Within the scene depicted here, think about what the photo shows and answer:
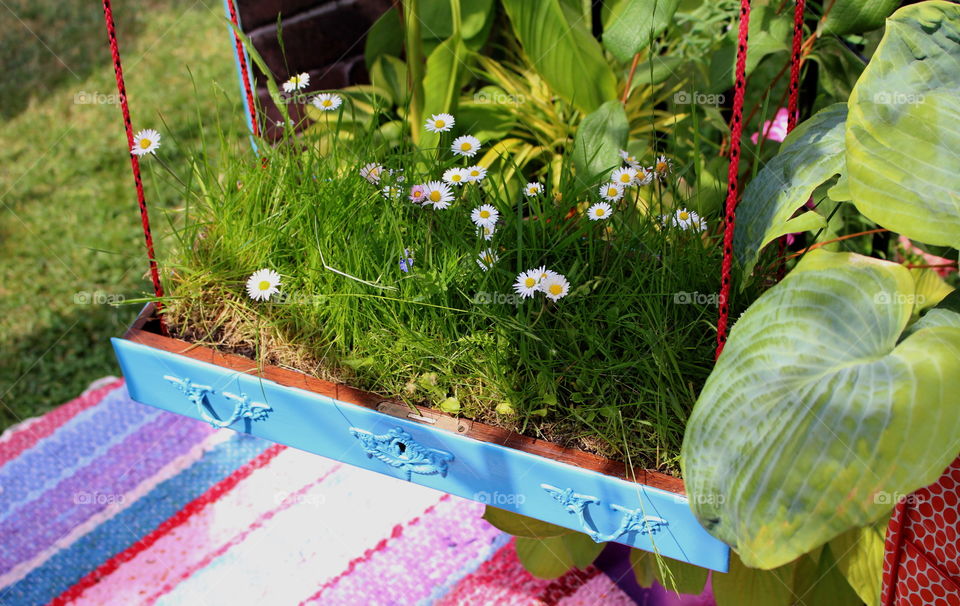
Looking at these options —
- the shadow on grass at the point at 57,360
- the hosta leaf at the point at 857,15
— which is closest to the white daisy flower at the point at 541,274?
the hosta leaf at the point at 857,15

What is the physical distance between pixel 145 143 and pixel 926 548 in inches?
34.4

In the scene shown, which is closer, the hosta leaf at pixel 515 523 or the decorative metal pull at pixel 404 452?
the decorative metal pull at pixel 404 452

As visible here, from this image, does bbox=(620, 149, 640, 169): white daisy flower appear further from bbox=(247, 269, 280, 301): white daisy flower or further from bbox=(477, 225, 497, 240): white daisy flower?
bbox=(247, 269, 280, 301): white daisy flower

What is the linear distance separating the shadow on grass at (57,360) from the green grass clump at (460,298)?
0.89 meters

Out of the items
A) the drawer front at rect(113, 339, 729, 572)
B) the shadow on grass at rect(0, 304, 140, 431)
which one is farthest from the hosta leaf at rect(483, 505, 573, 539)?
the shadow on grass at rect(0, 304, 140, 431)

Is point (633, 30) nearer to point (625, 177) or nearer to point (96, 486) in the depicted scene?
point (625, 177)

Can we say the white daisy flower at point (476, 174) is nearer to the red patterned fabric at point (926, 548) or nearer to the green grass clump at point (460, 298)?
the green grass clump at point (460, 298)

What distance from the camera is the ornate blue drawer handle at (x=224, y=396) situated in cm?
89

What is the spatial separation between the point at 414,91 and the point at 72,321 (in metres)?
1.17

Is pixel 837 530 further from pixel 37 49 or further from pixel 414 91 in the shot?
pixel 37 49

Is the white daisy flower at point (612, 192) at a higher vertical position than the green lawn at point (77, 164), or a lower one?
higher

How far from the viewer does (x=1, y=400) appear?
69.9 inches

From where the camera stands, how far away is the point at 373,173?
3.23 ft

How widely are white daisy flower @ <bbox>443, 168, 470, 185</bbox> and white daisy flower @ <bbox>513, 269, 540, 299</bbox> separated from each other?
14 centimetres
